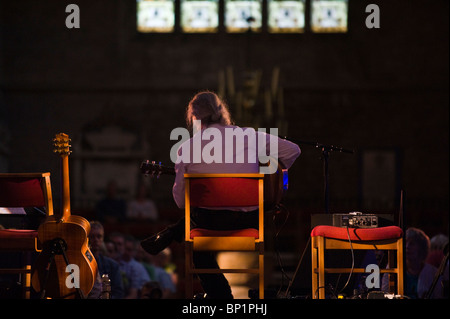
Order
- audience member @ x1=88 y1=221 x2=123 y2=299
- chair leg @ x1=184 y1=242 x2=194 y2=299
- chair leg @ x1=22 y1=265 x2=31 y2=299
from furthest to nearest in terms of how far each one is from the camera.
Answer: audience member @ x1=88 y1=221 x2=123 y2=299 → chair leg @ x1=22 y1=265 x2=31 y2=299 → chair leg @ x1=184 y1=242 x2=194 y2=299

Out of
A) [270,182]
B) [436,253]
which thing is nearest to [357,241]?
[270,182]

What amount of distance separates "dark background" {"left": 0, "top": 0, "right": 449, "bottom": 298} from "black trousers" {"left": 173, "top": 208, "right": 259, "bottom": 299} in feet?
33.7

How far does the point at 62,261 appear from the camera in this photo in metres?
3.95

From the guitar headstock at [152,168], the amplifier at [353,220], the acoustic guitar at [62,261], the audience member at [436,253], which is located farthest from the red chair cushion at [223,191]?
the audience member at [436,253]

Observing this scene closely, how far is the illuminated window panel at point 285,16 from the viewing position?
1475 centimetres

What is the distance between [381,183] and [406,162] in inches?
25.8

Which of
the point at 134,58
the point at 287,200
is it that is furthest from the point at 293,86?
the point at 134,58

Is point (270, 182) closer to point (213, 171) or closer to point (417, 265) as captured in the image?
point (213, 171)

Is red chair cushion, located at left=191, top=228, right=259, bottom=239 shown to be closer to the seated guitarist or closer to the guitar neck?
the seated guitarist

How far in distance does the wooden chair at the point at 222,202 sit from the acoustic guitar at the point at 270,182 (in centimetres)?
28

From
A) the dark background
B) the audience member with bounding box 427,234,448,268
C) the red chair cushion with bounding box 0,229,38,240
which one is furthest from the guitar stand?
the dark background

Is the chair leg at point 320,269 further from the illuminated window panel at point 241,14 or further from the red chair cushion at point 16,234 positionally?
the illuminated window panel at point 241,14

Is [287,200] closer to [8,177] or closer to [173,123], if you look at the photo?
[173,123]

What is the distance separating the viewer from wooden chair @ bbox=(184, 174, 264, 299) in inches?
160
